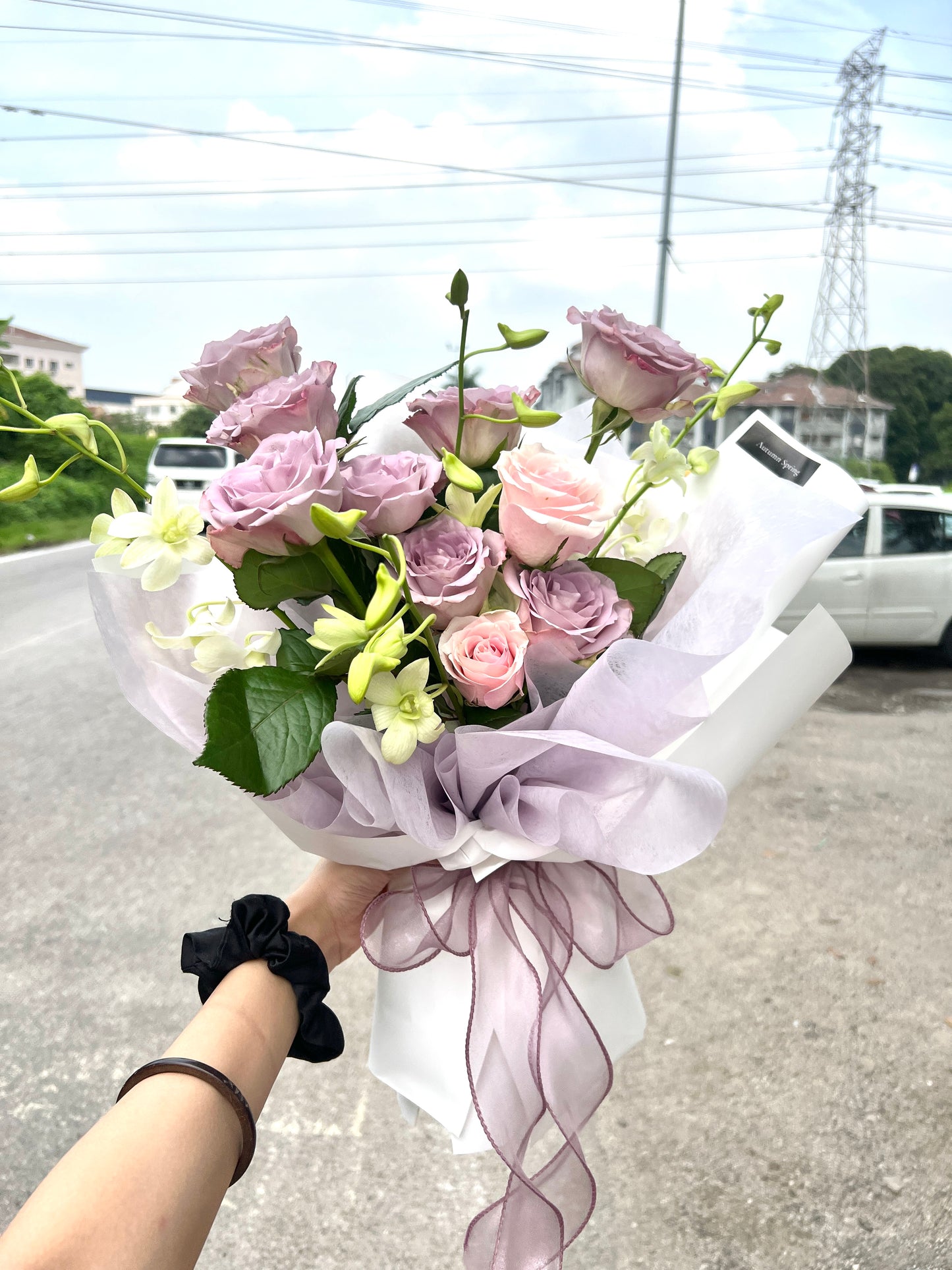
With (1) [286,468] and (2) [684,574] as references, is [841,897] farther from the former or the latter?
(1) [286,468]

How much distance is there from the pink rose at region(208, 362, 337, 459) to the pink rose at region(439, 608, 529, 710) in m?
0.21

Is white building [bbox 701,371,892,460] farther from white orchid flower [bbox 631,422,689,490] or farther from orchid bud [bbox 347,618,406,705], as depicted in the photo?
orchid bud [bbox 347,618,406,705]

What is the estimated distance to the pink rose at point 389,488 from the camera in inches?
29.5

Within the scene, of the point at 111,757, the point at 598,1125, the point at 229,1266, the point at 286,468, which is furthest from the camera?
the point at 111,757

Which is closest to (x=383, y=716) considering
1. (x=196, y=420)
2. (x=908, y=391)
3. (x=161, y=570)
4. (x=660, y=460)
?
(x=161, y=570)

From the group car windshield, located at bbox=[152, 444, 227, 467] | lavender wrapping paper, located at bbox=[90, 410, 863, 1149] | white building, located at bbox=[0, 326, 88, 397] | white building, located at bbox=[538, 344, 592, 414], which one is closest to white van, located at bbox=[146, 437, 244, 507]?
car windshield, located at bbox=[152, 444, 227, 467]

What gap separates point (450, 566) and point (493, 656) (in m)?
0.08

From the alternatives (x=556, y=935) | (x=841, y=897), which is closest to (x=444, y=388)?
(x=556, y=935)

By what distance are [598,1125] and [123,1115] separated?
5.01 feet

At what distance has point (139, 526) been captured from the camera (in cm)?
79

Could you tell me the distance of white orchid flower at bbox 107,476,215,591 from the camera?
79 centimetres

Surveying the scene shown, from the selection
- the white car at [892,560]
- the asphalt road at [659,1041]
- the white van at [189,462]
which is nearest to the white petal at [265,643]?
the asphalt road at [659,1041]

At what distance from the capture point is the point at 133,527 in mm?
792

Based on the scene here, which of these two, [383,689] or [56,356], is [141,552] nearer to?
[383,689]
